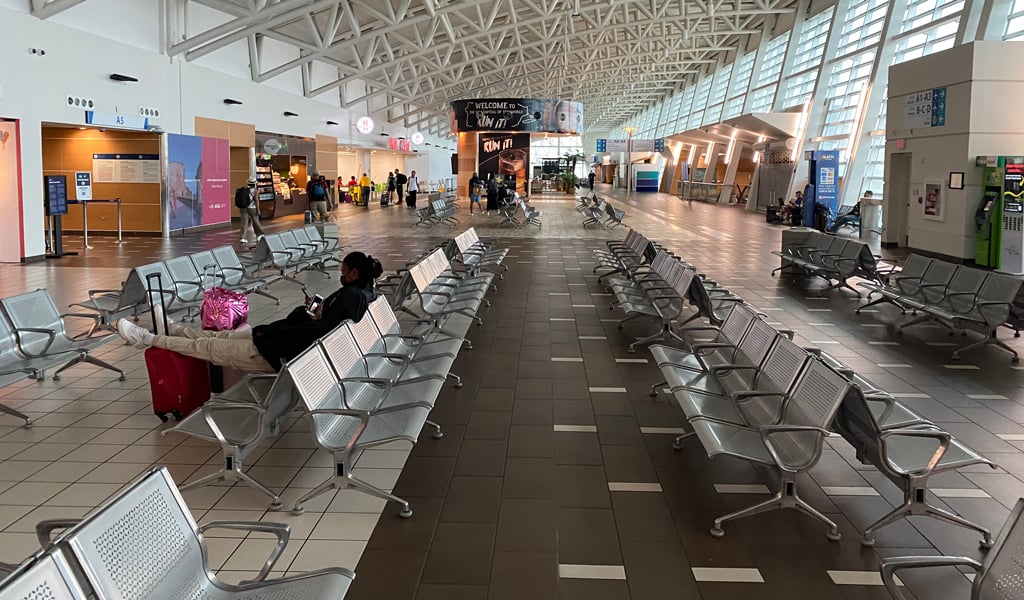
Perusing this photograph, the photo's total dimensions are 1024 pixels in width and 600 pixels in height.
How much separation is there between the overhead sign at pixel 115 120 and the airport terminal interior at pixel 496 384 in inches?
2.7

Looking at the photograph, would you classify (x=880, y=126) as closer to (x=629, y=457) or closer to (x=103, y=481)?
(x=629, y=457)

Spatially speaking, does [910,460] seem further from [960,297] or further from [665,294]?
[960,297]

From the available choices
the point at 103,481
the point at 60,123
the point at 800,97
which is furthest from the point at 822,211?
the point at 103,481

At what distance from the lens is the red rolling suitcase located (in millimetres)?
5184

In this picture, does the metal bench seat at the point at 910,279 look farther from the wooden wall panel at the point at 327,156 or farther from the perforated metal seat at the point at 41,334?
the wooden wall panel at the point at 327,156

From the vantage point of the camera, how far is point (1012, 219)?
506 inches

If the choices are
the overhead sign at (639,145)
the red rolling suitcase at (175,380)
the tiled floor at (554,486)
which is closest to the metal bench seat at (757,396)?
the tiled floor at (554,486)

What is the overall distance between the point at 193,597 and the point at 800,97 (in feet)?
104

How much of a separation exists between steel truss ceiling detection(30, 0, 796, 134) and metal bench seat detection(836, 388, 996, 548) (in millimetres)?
14576

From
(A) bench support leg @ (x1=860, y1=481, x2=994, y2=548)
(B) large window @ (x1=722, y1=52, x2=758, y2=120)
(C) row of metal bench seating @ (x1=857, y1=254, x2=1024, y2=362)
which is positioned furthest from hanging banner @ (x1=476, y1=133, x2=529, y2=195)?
(A) bench support leg @ (x1=860, y1=481, x2=994, y2=548)

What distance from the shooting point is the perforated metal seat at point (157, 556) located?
7.08ft

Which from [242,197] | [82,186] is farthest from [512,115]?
[82,186]

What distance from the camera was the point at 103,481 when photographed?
430 centimetres

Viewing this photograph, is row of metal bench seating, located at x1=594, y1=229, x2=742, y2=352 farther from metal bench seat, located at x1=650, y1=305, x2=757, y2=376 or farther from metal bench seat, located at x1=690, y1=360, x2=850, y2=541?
metal bench seat, located at x1=690, y1=360, x2=850, y2=541
